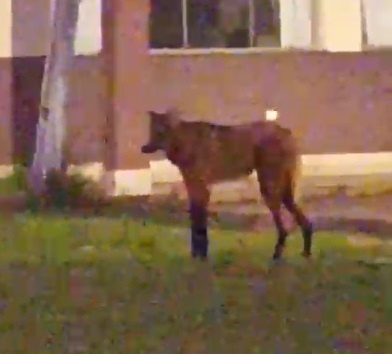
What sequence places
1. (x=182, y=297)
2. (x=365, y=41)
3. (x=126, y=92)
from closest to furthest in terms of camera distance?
(x=182, y=297)
(x=126, y=92)
(x=365, y=41)

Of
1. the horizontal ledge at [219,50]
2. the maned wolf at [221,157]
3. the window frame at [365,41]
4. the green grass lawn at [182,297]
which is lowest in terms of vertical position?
the green grass lawn at [182,297]

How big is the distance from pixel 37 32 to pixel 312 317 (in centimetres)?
957

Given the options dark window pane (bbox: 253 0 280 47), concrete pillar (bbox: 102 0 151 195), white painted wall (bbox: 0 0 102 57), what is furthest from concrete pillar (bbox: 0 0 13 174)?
dark window pane (bbox: 253 0 280 47)

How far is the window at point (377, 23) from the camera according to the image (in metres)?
17.0

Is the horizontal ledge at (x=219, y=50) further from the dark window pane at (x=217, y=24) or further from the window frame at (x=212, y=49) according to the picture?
the dark window pane at (x=217, y=24)

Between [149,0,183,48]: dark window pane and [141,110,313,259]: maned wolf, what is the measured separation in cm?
708

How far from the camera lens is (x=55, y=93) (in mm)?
13922

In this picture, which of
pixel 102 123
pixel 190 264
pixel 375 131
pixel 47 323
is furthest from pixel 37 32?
pixel 47 323

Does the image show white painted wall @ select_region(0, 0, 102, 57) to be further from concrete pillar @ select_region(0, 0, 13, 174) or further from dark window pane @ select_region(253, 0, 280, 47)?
dark window pane @ select_region(253, 0, 280, 47)

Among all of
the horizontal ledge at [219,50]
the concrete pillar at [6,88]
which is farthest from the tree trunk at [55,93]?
the horizontal ledge at [219,50]

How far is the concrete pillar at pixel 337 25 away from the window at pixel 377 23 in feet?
1.14

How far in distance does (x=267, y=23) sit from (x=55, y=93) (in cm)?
421

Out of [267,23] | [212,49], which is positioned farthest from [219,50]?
[267,23]

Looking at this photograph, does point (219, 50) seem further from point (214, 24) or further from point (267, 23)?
point (267, 23)
